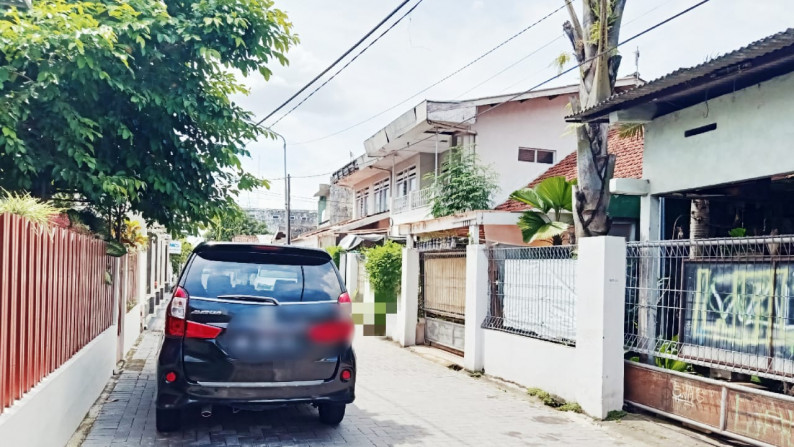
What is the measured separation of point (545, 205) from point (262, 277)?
6290 mm

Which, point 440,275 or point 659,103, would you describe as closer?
point 659,103

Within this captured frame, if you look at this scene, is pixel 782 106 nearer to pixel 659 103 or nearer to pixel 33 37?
pixel 659 103

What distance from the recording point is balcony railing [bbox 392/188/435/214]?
18359 millimetres

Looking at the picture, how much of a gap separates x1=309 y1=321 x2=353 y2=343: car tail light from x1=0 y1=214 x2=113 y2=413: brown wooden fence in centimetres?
210

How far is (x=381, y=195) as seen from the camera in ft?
86.1

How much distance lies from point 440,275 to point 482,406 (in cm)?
508

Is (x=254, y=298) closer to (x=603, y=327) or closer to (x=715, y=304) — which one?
(x=603, y=327)

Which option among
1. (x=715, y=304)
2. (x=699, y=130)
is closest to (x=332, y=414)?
(x=715, y=304)

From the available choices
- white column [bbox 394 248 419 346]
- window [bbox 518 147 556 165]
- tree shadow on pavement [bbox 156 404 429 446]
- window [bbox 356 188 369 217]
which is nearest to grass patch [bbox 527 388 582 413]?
tree shadow on pavement [bbox 156 404 429 446]

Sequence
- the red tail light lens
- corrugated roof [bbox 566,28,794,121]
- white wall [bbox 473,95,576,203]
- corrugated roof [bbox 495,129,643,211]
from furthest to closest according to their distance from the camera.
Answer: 1. white wall [bbox 473,95,576,203]
2. corrugated roof [bbox 495,129,643,211]
3. corrugated roof [bbox 566,28,794,121]
4. the red tail light lens

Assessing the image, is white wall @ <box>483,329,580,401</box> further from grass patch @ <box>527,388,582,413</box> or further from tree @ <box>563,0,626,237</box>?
tree @ <box>563,0,626,237</box>

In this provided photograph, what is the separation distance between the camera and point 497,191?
16.8 metres

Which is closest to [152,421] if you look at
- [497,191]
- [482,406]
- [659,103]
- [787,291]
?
[482,406]

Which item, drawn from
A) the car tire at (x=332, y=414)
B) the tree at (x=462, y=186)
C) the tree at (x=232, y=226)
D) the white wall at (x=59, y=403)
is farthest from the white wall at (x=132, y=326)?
the tree at (x=462, y=186)
